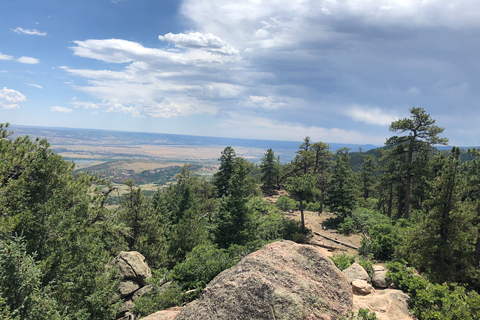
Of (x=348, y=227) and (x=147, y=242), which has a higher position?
(x=348, y=227)

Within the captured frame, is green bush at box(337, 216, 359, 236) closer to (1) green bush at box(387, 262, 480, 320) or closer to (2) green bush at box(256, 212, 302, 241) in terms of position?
(2) green bush at box(256, 212, 302, 241)

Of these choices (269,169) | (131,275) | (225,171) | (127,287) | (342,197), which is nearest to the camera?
(127,287)

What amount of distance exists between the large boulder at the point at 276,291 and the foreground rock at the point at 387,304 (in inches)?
43.9

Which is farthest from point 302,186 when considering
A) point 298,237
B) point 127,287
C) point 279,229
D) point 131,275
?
point 127,287

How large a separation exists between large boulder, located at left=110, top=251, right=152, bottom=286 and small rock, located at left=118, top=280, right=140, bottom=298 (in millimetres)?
257

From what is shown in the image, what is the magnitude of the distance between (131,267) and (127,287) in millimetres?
1044

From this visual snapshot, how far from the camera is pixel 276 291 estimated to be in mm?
5246

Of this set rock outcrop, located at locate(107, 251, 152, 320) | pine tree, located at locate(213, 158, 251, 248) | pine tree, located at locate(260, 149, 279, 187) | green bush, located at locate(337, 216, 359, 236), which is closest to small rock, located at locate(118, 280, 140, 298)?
rock outcrop, located at locate(107, 251, 152, 320)

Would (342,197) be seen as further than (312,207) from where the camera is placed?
No

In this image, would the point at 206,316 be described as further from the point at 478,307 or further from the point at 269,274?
the point at 478,307

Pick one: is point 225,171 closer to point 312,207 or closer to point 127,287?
point 312,207

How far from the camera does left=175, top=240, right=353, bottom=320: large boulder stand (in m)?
5.06

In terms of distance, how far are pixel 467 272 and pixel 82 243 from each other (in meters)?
18.3

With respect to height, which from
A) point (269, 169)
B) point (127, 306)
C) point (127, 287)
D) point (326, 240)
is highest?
point (269, 169)
